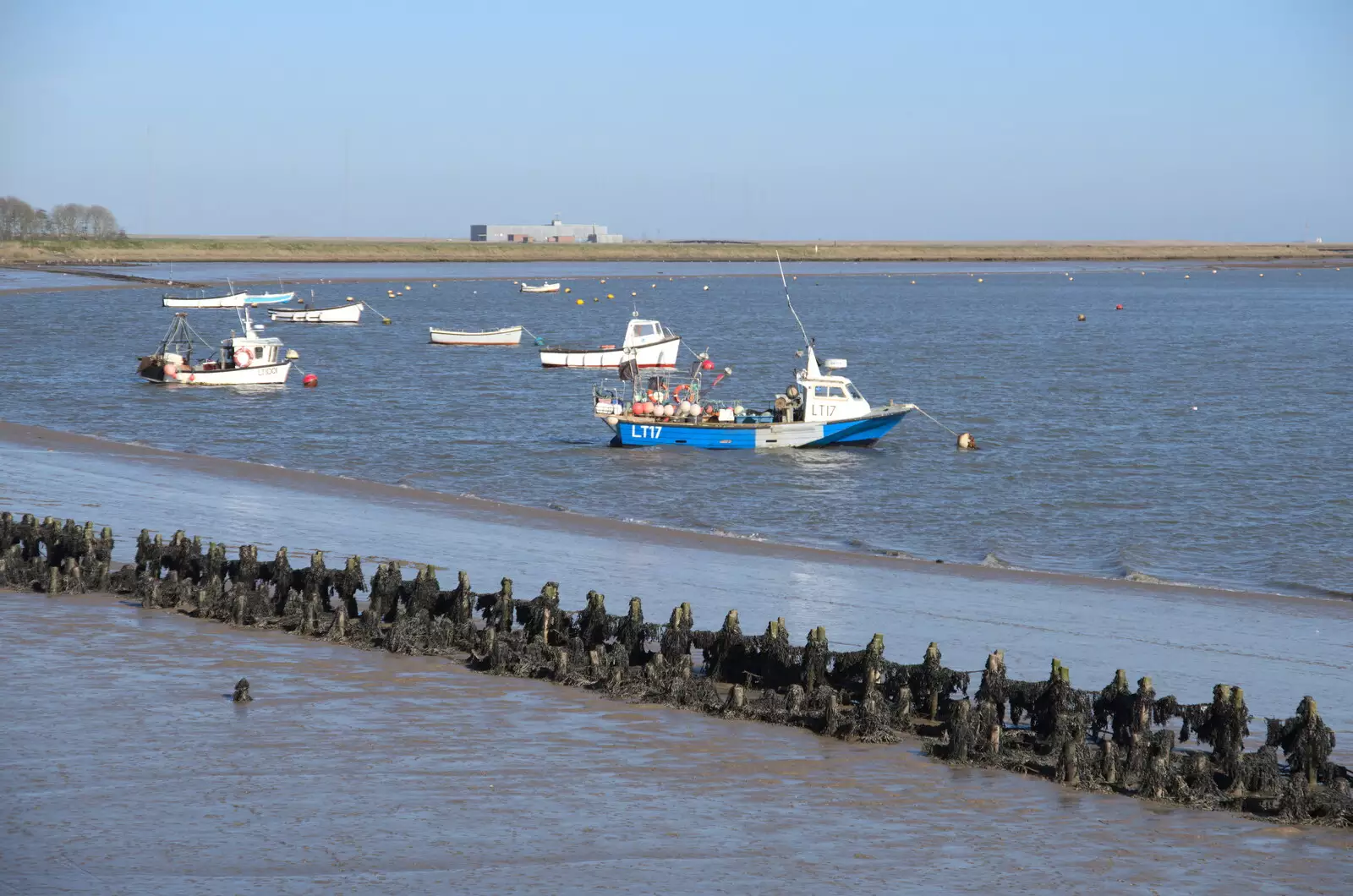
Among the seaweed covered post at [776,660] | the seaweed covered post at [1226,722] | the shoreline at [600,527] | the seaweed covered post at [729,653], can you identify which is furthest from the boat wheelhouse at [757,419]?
the seaweed covered post at [1226,722]

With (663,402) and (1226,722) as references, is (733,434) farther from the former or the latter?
(1226,722)

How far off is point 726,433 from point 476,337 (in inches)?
2076

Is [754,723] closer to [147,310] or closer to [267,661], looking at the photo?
[267,661]

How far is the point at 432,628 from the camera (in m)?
19.5

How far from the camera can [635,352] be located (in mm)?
64125

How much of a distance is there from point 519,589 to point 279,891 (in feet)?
38.8

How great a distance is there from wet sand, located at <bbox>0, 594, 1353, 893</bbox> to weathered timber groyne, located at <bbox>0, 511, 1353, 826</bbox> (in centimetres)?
39

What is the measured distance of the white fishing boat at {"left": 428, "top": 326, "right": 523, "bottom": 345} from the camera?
311 feet

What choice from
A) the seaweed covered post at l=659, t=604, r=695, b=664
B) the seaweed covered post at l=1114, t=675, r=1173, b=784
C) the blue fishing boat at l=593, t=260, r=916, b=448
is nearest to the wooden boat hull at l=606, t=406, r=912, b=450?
the blue fishing boat at l=593, t=260, r=916, b=448

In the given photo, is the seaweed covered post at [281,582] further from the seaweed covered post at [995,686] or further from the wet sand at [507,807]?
the seaweed covered post at [995,686]

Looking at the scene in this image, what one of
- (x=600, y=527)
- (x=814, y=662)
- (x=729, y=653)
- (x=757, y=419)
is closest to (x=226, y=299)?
(x=757, y=419)

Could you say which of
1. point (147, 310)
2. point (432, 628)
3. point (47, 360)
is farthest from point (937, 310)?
point (432, 628)

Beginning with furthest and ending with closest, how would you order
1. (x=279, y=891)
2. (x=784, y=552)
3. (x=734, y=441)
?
(x=734, y=441), (x=784, y=552), (x=279, y=891)

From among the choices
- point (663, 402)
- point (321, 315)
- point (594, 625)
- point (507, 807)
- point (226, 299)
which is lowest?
point (507, 807)
